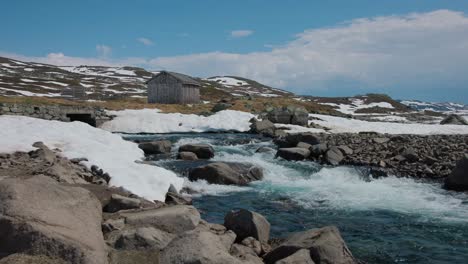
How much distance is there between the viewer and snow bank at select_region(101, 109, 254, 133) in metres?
38.9

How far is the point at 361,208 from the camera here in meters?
14.5

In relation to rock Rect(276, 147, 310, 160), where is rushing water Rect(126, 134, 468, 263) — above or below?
below

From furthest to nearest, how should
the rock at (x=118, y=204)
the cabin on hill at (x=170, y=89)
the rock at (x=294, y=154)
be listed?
the cabin on hill at (x=170, y=89), the rock at (x=294, y=154), the rock at (x=118, y=204)

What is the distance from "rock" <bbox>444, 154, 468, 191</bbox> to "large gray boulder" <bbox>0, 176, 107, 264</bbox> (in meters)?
15.0

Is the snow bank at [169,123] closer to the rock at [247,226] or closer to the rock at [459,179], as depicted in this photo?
the rock at [459,179]

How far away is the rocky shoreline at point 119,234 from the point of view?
20.4 ft

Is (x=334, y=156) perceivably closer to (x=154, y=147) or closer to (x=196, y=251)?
(x=154, y=147)

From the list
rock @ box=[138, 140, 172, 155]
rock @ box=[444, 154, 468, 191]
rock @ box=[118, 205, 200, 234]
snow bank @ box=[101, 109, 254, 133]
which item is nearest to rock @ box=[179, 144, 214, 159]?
rock @ box=[138, 140, 172, 155]

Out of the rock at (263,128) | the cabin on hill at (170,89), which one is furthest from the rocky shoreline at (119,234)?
the cabin on hill at (170,89)

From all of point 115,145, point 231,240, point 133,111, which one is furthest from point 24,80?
point 231,240

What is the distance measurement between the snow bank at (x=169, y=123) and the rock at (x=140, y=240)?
31.0 metres

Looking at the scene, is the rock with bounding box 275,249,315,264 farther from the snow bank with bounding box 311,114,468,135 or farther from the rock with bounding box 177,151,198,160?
the snow bank with bounding box 311,114,468,135

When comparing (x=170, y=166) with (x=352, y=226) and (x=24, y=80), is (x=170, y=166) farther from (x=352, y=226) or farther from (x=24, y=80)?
(x=24, y=80)

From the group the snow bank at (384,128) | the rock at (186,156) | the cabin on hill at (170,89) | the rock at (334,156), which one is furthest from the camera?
the cabin on hill at (170,89)
